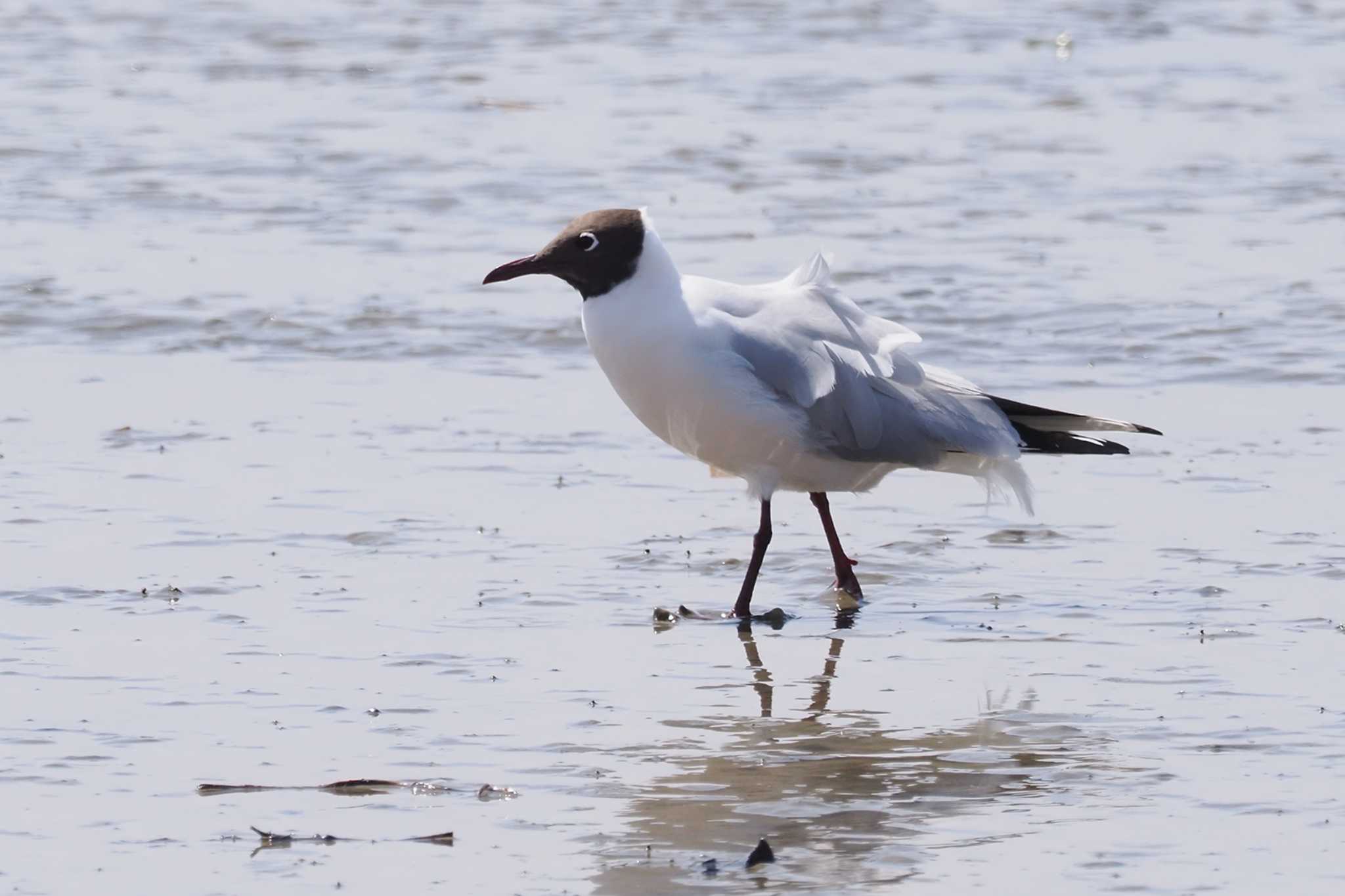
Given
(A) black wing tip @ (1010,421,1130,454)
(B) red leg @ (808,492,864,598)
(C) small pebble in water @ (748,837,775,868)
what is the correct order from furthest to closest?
(A) black wing tip @ (1010,421,1130,454) → (B) red leg @ (808,492,864,598) → (C) small pebble in water @ (748,837,775,868)

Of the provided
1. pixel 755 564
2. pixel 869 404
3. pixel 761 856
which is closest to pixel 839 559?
pixel 755 564

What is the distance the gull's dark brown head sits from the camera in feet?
24.6

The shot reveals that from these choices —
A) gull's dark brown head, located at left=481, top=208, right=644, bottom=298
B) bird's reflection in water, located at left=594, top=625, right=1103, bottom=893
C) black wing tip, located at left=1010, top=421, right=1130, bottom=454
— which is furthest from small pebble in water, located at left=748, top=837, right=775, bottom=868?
black wing tip, located at left=1010, top=421, right=1130, bottom=454

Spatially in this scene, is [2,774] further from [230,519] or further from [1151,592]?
[1151,592]

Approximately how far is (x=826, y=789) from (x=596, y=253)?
235cm

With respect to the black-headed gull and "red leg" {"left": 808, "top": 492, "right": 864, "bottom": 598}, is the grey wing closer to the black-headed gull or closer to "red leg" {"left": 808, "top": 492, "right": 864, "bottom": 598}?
the black-headed gull

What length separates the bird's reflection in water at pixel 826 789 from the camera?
16.9 feet

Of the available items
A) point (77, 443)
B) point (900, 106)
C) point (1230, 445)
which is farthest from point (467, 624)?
point (900, 106)

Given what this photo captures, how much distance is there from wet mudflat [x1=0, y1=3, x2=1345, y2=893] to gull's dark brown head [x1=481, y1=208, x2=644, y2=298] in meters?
0.95

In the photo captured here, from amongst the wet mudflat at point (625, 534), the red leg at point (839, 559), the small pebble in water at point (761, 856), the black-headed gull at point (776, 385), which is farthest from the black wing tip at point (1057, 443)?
the small pebble in water at point (761, 856)

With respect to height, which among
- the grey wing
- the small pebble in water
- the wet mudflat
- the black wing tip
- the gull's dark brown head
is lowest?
the wet mudflat

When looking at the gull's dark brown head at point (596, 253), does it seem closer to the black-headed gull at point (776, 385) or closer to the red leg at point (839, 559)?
the black-headed gull at point (776, 385)

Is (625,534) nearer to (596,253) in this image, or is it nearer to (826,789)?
(596,253)

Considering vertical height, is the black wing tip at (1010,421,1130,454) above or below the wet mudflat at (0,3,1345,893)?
above
